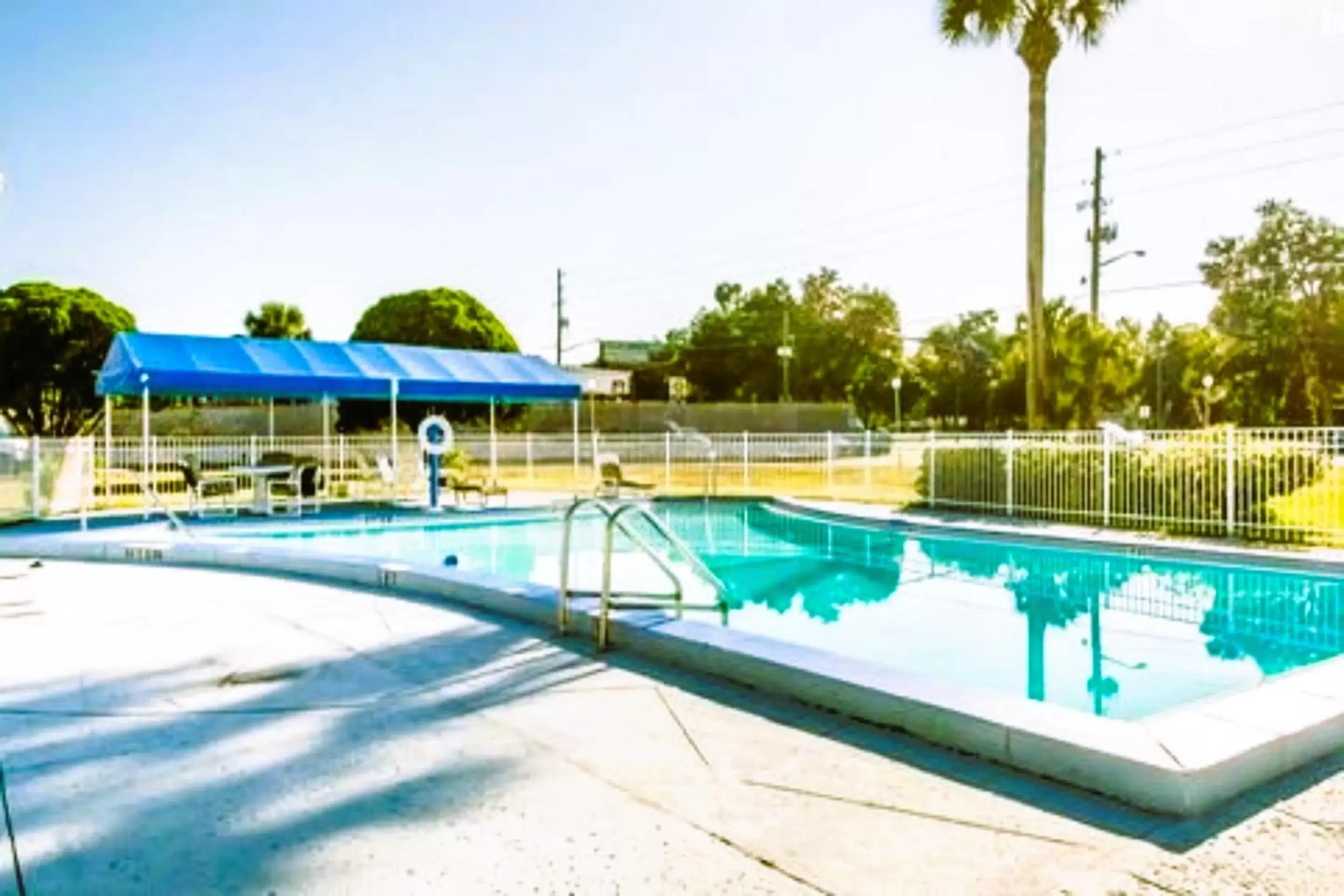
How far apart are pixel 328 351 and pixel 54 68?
5375 mm

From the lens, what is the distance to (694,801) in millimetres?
3338

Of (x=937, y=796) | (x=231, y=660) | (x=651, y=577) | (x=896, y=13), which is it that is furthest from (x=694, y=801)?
(x=896, y=13)

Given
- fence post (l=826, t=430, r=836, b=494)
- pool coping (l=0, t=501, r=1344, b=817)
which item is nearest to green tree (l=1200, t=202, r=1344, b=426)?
fence post (l=826, t=430, r=836, b=494)

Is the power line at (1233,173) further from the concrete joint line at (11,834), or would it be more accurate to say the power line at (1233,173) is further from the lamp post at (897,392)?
the concrete joint line at (11,834)

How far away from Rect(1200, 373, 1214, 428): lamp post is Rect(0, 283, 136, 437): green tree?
113ft

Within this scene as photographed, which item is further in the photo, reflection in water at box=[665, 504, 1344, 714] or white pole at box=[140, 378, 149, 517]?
white pole at box=[140, 378, 149, 517]

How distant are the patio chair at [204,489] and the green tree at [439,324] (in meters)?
15.2

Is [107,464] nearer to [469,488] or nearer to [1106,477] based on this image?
[469,488]

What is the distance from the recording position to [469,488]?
16.7m

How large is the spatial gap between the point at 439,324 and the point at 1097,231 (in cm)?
2104

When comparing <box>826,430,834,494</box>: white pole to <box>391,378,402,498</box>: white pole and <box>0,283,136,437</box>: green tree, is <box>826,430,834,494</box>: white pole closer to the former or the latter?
<box>391,378,402,498</box>: white pole

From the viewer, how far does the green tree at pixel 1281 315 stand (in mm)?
41625

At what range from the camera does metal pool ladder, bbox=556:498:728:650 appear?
562cm

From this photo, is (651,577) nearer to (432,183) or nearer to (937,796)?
(937,796)
